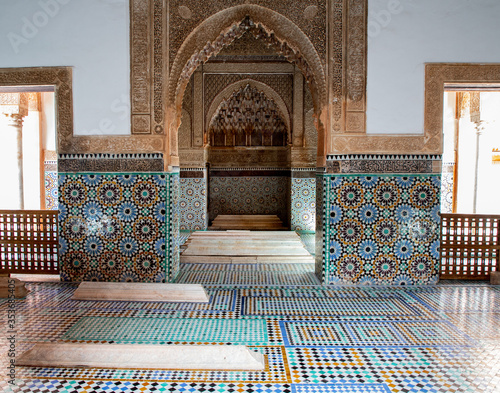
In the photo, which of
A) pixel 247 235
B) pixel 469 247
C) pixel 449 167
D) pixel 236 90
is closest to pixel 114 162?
pixel 247 235

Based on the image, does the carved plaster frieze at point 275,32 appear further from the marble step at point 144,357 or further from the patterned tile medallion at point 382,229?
the marble step at point 144,357

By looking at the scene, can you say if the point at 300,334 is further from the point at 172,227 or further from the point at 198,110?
the point at 198,110

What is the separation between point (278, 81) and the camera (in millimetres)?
5996

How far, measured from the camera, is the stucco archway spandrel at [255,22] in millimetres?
3141

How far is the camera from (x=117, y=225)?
10.4ft

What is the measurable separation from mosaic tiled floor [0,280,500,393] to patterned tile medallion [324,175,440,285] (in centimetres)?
14

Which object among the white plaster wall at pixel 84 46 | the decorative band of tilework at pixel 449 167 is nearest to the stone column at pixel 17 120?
the white plaster wall at pixel 84 46

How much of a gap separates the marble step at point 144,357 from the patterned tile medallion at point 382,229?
56.4 inches

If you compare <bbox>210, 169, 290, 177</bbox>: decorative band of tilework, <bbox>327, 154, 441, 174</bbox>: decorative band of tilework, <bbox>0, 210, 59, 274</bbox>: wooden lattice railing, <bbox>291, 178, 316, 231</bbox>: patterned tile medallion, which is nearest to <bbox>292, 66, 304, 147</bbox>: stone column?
<bbox>291, 178, 316, 231</bbox>: patterned tile medallion

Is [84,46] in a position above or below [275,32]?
below

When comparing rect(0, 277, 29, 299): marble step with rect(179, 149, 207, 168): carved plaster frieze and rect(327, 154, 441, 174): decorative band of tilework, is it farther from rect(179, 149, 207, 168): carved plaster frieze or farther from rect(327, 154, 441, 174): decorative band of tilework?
rect(179, 149, 207, 168): carved plaster frieze

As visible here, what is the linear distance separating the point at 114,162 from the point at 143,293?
3.46 feet

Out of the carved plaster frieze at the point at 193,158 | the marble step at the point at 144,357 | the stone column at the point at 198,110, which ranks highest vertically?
the stone column at the point at 198,110

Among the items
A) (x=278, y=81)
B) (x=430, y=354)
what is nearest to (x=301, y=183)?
(x=278, y=81)
